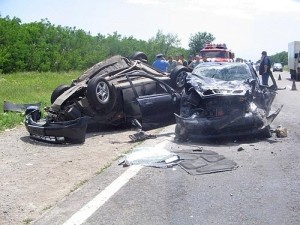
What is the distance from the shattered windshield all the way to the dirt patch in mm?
2469

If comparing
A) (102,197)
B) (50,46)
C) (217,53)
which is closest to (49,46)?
(50,46)

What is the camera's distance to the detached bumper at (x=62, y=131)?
865cm

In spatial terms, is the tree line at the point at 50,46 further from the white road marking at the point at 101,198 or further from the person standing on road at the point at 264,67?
the white road marking at the point at 101,198

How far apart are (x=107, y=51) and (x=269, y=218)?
4102 centimetres

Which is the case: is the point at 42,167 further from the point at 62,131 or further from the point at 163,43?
the point at 163,43

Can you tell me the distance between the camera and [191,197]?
17.6ft

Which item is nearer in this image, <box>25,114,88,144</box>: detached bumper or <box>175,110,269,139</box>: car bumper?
<box>25,114,88,144</box>: detached bumper

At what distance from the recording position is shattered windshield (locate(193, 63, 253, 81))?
413 inches

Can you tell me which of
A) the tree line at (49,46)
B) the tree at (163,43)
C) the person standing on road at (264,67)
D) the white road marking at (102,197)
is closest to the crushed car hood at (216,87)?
the white road marking at (102,197)

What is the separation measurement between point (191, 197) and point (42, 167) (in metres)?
2.76

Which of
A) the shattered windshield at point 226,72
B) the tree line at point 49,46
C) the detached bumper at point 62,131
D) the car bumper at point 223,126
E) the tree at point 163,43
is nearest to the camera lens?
the detached bumper at point 62,131

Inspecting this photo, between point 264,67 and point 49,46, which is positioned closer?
point 264,67

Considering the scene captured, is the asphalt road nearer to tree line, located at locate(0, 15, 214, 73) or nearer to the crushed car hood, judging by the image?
the crushed car hood

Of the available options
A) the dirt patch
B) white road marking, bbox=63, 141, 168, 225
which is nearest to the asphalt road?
white road marking, bbox=63, 141, 168, 225
